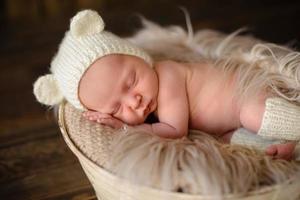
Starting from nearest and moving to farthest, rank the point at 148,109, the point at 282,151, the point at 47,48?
the point at 282,151 < the point at 148,109 < the point at 47,48

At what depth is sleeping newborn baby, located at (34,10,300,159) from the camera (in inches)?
36.9

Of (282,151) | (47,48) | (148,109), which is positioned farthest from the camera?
(47,48)

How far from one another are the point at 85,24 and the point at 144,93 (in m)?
0.18

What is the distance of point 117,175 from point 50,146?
52 cm

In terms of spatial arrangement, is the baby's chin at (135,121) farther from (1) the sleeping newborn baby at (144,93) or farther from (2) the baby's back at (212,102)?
(2) the baby's back at (212,102)

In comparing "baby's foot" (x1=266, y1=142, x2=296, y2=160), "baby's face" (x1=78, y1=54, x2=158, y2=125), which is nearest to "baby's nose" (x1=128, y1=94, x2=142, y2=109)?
"baby's face" (x1=78, y1=54, x2=158, y2=125)

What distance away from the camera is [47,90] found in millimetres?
1012

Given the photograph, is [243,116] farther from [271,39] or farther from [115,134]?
[271,39]

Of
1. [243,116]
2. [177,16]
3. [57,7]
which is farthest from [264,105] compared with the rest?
[57,7]

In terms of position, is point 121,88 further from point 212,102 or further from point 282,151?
point 282,151

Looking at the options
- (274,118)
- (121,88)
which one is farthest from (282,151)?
(121,88)

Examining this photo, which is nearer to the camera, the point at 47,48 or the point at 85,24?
the point at 85,24

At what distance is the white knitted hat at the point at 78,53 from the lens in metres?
0.93

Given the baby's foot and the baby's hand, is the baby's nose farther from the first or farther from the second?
the baby's foot
